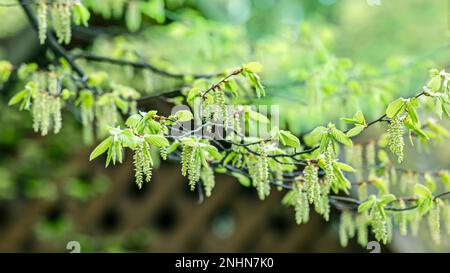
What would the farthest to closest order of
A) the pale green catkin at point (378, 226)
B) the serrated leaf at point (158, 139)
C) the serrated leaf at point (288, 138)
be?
the pale green catkin at point (378, 226) < the serrated leaf at point (288, 138) < the serrated leaf at point (158, 139)

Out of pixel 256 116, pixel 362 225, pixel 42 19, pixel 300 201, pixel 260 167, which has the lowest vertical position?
pixel 362 225

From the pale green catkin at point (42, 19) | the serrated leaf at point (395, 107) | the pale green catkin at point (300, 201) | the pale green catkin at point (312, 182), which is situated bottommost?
the pale green catkin at point (300, 201)

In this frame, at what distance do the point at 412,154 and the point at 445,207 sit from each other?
898 millimetres

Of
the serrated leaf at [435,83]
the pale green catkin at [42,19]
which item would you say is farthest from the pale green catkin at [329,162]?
the pale green catkin at [42,19]

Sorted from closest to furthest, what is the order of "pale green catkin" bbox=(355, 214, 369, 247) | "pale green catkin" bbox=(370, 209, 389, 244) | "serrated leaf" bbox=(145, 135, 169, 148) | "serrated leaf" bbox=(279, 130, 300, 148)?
"serrated leaf" bbox=(145, 135, 169, 148) < "serrated leaf" bbox=(279, 130, 300, 148) < "pale green catkin" bbox=(370, 209, 389, 244) < "pale green catkin" bbox=(355, 214, 369, 247)

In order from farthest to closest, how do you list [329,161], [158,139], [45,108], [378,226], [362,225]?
1. [362,225]
2. [45,108]
3. [378,226]
4. [329,161]
5. [158,139]

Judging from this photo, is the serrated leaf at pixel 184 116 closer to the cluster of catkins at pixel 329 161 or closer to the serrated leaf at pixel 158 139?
the serrated leaf at pixel 158 139

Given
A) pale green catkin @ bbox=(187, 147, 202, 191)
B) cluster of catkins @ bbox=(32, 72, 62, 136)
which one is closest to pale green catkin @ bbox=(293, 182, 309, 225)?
pale green catkin @ bbox=(187, 147, 202, 191)

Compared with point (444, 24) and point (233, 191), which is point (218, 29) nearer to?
point (233, 191)

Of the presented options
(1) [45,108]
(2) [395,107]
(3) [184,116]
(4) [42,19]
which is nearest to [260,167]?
(3) [184,116]

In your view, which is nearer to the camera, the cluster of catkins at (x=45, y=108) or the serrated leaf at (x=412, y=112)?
the serrated leaf at (x=412, y=112)

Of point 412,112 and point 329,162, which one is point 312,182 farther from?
point 412,112

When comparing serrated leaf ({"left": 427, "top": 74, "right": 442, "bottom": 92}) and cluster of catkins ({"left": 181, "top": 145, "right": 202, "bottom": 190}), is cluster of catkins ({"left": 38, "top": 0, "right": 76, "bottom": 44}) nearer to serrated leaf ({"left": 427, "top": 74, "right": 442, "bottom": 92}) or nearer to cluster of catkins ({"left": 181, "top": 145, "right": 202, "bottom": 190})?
cluster of catkins ({"left": 181, "top": 145, "right": 202, "bottom": 190})

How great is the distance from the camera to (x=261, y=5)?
5.82 metres
